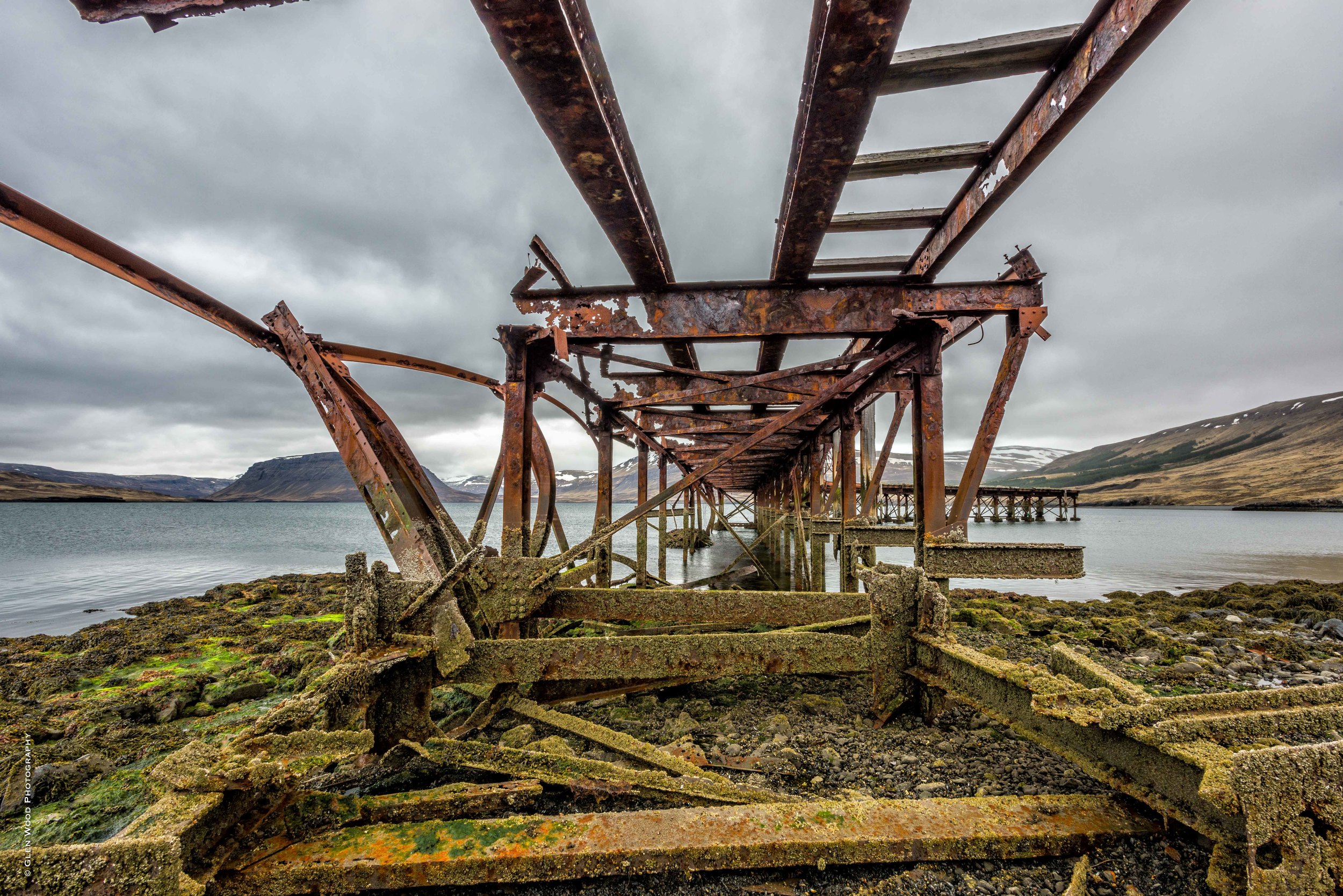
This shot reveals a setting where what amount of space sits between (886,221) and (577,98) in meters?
2.54

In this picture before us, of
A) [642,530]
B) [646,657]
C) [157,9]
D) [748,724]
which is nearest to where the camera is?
[157,9]

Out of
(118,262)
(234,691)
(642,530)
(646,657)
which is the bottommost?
(234,691)

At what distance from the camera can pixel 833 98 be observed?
8.35ft

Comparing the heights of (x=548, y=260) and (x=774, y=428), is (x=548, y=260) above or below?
above

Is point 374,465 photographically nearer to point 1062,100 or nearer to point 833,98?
point 833,98

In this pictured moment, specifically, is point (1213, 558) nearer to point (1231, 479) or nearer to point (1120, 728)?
point (1120, 728)

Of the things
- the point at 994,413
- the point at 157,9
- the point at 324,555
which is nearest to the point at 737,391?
the point at 994,413

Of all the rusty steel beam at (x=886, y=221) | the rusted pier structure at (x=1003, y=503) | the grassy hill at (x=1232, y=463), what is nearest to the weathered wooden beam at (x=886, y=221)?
the rusty steel beam at (x=886, y=221)

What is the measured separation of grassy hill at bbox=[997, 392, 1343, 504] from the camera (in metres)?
89.6

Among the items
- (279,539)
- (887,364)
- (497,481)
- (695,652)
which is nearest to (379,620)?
(695,652)

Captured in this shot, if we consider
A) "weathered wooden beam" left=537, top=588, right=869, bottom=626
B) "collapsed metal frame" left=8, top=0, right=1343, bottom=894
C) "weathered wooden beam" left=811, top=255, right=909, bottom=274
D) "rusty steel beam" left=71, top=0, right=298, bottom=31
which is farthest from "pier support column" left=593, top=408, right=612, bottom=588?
"rusty steel beam" left=71, top=0, right=298, bottom=31

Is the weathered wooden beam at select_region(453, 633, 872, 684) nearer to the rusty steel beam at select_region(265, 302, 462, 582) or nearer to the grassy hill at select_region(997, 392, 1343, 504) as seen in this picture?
the rusty steel beam at select_region(265, 302, 462, 582)

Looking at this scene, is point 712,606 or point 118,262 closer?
point 118,262

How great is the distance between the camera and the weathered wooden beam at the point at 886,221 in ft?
12.8
